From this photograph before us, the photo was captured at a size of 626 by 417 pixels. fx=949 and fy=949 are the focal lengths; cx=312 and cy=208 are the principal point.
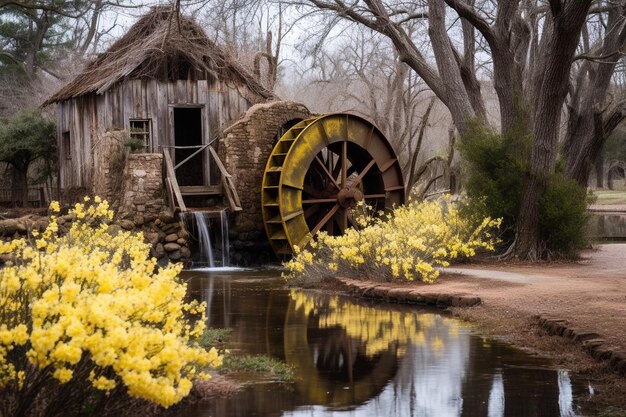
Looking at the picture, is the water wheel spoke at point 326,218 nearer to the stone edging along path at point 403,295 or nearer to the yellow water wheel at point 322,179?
the yellow water wheel at point 322,179

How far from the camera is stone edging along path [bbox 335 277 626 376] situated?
8656 mm

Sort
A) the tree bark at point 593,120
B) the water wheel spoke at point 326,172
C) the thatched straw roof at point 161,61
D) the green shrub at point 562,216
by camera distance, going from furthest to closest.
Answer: the thatched straw roof at point 161,61 → the water wheel spoke at point 326,172 → the tree bark at point 593,120 → the green shrub at point 562,216

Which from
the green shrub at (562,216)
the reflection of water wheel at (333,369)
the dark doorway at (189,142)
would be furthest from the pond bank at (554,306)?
the dark doorway at (189,142)

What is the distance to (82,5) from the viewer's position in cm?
3550

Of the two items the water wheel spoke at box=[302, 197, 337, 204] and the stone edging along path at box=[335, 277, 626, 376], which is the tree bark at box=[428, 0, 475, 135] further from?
the stone edging along path at box=[335, 277, 626, 376]

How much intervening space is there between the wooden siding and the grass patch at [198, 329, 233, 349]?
14.2 m

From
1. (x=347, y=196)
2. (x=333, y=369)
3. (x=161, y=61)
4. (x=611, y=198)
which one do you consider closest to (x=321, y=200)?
(x=347, y=196)

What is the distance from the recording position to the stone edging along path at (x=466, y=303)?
8656 millimetres

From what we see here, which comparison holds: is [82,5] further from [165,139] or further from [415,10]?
[415,10]

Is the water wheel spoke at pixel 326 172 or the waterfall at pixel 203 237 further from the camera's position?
the water wheel spoke at pixel 326 172

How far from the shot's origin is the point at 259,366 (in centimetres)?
888

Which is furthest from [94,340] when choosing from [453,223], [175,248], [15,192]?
[15,192]

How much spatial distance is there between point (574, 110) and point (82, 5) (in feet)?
67.0

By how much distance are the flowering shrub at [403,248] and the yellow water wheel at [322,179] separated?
4.39 m
